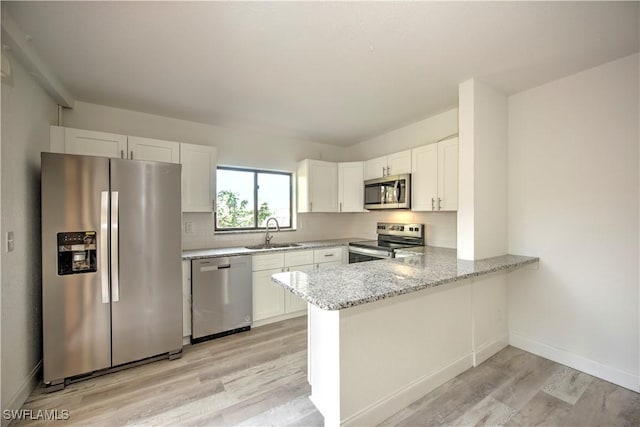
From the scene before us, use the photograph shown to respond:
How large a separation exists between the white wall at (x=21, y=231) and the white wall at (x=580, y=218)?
4096mm

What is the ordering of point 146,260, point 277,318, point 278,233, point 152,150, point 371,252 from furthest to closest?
1. point 278,233
2. point 371,252
3. point 277,318
4. point 152,150
5. point 146,260

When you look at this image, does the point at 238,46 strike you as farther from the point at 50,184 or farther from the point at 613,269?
the point at 613,269

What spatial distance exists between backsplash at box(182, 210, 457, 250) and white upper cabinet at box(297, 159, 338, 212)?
311 millimetres

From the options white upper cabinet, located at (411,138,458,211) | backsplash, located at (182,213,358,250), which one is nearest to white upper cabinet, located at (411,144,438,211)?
white upper cabinet, located at (411,138,458,211)

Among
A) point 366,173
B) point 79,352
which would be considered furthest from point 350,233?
point 79,352

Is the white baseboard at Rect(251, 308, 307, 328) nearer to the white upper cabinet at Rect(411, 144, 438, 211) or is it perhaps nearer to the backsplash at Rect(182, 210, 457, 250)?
the backsplash at Rect(182, 210, 457, 250)

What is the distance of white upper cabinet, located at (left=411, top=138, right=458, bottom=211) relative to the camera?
2.76m

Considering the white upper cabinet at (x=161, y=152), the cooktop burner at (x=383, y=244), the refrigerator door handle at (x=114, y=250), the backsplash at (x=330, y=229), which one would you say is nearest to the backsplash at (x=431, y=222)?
the backsplash at (x=330, y=229)

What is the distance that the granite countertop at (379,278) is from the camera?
1426 mm

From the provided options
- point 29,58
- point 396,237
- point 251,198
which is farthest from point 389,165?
point 29,58

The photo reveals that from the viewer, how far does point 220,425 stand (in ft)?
5.40

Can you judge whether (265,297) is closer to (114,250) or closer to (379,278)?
(114,250)

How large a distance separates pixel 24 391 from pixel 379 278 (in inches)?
104

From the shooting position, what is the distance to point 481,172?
238cm
